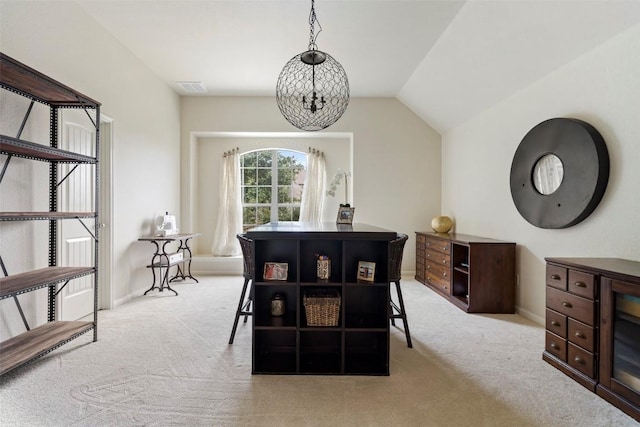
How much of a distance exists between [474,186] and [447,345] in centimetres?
247

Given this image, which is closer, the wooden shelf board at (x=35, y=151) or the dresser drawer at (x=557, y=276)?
the wooden shelf board at (x=35, y=151)

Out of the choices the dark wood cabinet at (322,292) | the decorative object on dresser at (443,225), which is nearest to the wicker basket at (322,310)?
the dark wood cabinet at (322,292)

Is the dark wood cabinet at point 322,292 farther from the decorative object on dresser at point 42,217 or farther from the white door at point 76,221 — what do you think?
the white door at point 76,221

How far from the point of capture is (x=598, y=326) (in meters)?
1.91

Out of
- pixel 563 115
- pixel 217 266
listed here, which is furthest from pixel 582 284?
pixel 217 266

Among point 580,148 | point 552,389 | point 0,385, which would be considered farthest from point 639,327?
point 0,385

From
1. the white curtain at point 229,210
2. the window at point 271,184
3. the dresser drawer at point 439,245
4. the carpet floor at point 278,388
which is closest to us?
the carpet floor at point 278,388

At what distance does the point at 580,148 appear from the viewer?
2500 millimetres

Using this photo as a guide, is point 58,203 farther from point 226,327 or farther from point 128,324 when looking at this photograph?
point 226,327

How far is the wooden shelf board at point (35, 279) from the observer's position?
1946 mm

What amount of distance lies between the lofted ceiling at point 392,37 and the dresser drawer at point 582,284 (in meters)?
1.75

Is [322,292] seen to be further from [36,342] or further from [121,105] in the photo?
[121,105]

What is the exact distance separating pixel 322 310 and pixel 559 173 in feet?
7.89

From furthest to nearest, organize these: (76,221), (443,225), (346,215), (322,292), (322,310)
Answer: (443,225), (346,215), (76,221), (322,292), (322,310)
